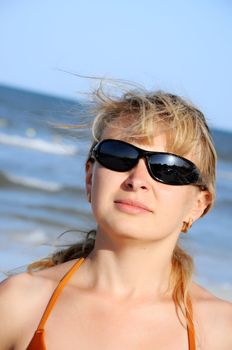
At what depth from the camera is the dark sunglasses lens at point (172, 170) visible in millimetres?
2828

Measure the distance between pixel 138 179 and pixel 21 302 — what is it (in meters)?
0.63

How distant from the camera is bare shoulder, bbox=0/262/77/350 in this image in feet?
9.29

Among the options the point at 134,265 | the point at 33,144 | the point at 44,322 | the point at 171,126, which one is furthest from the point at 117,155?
the point at 33,144

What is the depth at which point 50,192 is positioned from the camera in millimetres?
13727

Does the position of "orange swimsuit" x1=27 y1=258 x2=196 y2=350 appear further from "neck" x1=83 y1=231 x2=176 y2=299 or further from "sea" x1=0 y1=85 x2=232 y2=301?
"sea" x1=0 y1=85 x2=232 y2=301

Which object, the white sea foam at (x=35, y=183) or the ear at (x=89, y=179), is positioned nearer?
the ear at (x=89, y=179)

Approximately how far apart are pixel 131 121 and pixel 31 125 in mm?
32316

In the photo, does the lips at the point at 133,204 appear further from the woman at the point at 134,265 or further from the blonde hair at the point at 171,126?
the blonde hair at the point at 171,126

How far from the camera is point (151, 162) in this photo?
9.29ft

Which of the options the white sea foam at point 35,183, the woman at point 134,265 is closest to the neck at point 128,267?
the woman at point 134,265

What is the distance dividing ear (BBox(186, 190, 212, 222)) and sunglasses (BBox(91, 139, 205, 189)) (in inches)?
5.8

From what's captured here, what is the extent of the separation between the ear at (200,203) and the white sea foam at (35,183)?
1095 centimetres

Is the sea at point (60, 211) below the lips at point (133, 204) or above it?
below

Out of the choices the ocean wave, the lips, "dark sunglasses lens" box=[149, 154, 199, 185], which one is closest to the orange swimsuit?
the lips
